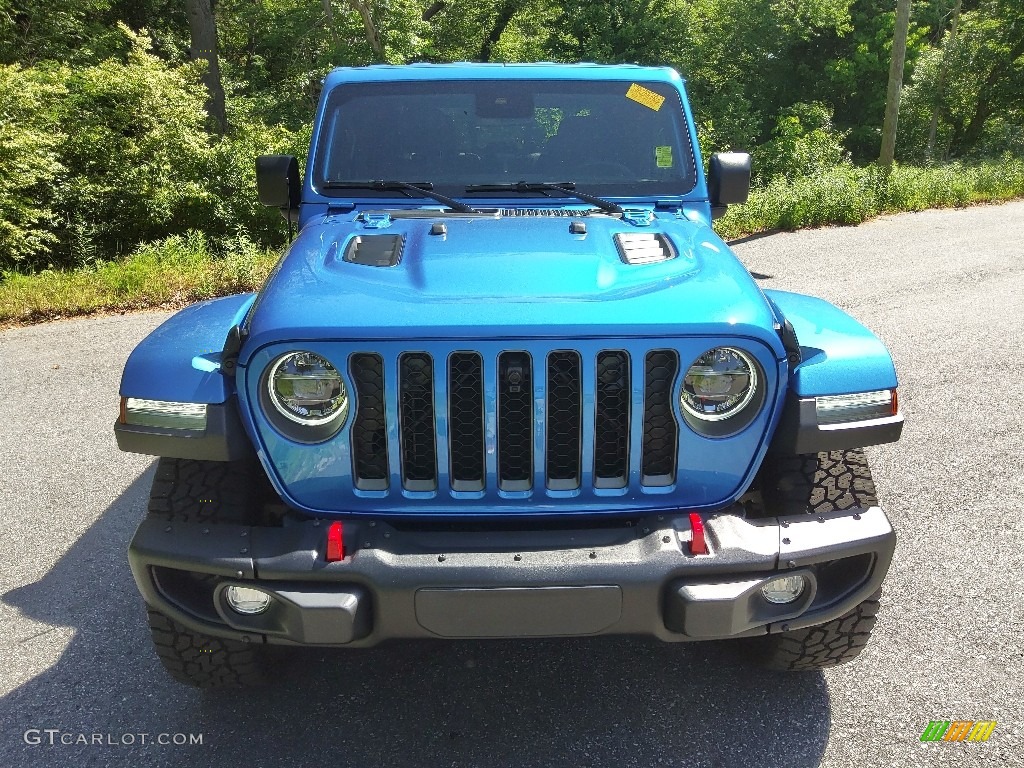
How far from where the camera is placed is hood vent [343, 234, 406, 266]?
262 centimetres

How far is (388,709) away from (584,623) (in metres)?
0.92

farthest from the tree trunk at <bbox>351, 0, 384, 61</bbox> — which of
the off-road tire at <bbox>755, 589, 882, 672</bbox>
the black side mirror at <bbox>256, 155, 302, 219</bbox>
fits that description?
the off-road tire at <bbox>755, 589, 882, 672</bbox>

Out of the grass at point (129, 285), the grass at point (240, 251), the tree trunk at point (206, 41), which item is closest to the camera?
the grass at point (129, 285)

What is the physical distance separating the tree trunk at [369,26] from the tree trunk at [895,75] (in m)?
10.2

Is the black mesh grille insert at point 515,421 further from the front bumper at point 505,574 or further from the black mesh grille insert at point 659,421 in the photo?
the black mesh grille insert at point 659,421

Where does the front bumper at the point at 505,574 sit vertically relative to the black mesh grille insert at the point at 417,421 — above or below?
below

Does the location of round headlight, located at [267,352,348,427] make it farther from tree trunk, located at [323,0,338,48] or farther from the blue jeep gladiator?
tree trunk, located at [323,0,338,48]

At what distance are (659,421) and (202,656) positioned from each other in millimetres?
1556

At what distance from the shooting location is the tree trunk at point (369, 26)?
1847 centimetres

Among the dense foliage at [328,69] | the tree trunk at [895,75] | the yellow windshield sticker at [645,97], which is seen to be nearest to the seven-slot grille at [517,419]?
the yellow windshield sticker at [645,97]

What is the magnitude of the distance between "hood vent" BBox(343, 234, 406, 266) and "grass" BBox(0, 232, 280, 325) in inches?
221

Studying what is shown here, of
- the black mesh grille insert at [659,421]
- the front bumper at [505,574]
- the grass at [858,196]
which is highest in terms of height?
the black mesh grille insert at [659,421]

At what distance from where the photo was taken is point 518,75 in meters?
3.78

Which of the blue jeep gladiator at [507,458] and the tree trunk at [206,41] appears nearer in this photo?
the blue jeep gladiator at [507,458]
